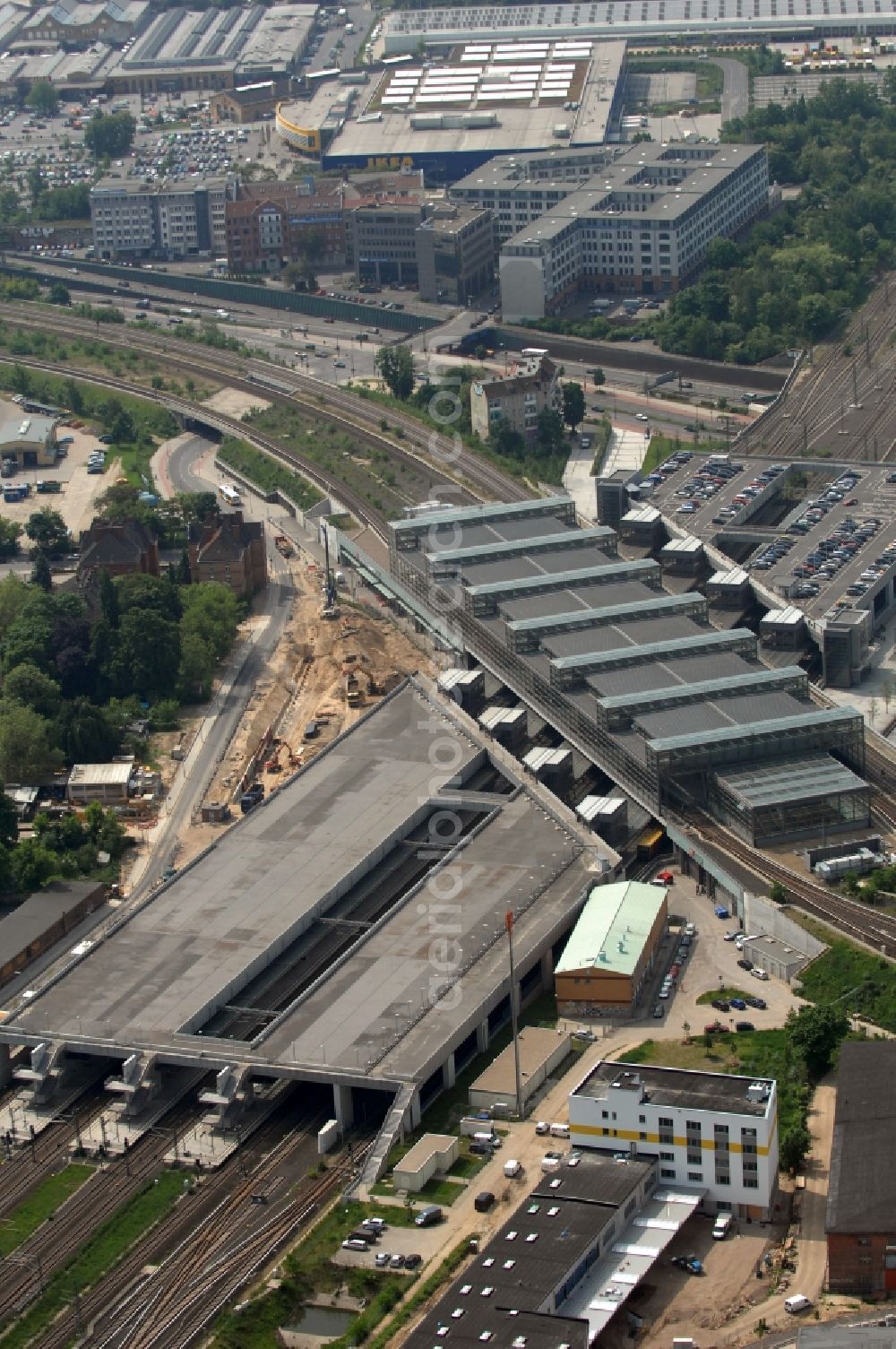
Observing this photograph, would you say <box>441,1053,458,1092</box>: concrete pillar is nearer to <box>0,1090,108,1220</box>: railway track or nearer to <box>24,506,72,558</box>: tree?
<box>0,1090,108,1220</box>: railway track

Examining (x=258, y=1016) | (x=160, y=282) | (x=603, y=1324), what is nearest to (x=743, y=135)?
(x=160, y=282)

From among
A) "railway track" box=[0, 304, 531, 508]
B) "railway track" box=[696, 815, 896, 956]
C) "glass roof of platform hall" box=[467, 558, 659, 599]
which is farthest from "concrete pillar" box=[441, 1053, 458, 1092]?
"railway track" box=[0, 304, 531, 508]

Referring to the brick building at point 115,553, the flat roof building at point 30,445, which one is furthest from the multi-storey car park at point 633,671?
the flat roof building at point 30,445

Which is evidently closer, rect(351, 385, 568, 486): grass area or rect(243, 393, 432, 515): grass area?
rect(243, 393, 432, 515): grass area

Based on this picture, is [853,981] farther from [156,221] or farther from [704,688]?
[156,221]

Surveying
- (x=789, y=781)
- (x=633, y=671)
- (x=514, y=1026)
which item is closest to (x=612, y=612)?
(x=633, y=671)

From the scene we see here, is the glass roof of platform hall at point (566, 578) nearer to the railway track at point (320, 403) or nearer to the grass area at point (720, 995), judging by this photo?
the railway track at point (320, 403)

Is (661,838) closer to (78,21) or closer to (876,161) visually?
(876,161)
